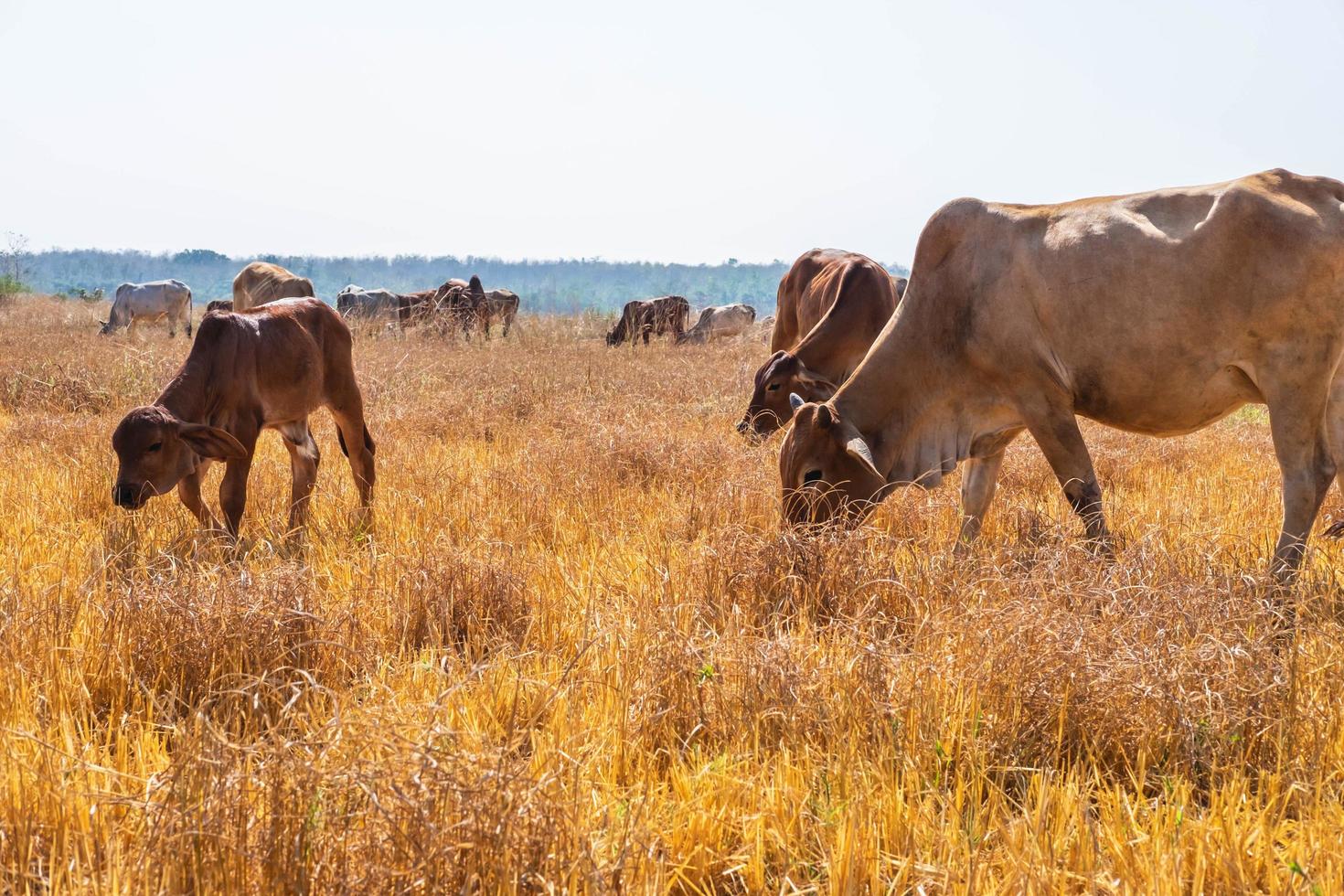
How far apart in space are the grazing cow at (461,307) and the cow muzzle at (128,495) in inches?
616

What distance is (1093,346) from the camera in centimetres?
527

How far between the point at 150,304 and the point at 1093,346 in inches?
1416

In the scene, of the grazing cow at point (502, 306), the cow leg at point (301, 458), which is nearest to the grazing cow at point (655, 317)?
the grazing cow at point (502, 306)

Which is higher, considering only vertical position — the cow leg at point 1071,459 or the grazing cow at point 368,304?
the grazing cow at point 368,304

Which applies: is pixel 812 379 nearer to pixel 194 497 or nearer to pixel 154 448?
pixel 194 497

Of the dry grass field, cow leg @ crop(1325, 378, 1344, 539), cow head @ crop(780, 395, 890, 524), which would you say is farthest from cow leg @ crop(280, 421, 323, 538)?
cow leg @ crop(1325, 378, 1344, 539)

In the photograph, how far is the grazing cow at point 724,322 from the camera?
36.4 metres

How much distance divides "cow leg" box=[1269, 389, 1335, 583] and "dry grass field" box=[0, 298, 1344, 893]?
19 centimetres

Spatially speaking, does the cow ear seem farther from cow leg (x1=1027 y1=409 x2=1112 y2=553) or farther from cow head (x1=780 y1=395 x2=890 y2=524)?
cow leg (x1=1027 y1=409 x2=1112 y2=553)

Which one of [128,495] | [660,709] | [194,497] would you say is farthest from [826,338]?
[660,709]

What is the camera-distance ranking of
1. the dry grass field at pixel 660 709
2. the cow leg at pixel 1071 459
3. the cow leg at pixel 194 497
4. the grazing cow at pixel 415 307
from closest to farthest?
1. the dry grass field at pixel 660 709
2. the cow leg at pixel 1071 459
3. the cow leg at pixel 194 497
4. the grazing cow at pixel 415 307

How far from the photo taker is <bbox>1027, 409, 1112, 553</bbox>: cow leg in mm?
5355

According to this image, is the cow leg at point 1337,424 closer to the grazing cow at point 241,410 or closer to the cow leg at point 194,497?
the grazing cow at point 241,410

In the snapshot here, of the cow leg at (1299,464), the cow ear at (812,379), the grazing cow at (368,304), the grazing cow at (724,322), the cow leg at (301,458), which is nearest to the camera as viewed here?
the cow leg at (1299,464)
